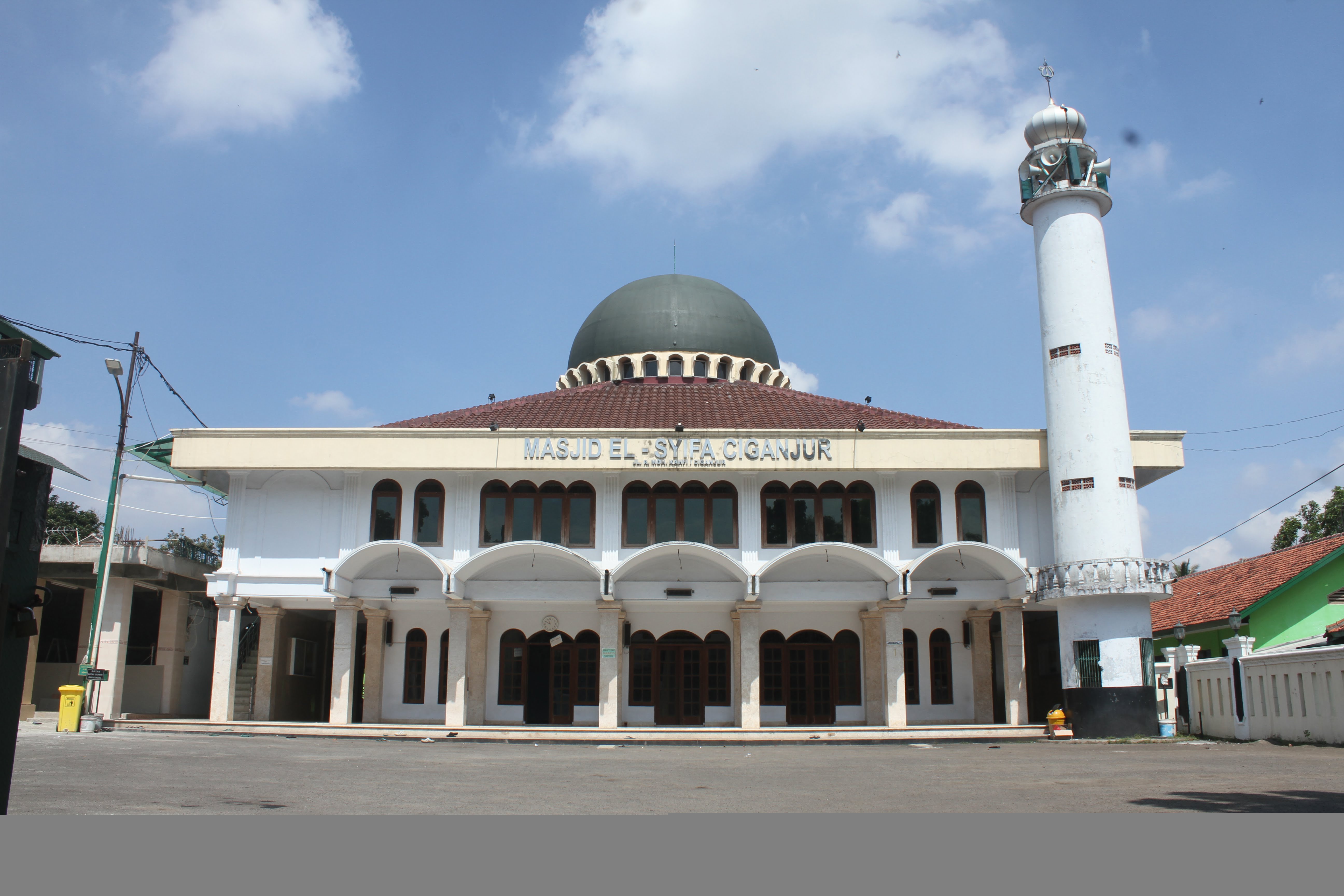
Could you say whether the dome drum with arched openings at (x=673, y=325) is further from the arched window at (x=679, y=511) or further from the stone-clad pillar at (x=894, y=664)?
the stone-clad pillar at (x=894, y=664)

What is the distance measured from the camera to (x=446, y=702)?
2381 centimetres

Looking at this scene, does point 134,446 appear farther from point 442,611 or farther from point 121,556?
point 442,611

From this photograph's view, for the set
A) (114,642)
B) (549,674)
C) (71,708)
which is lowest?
(71,708)

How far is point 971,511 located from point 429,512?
42.0ft

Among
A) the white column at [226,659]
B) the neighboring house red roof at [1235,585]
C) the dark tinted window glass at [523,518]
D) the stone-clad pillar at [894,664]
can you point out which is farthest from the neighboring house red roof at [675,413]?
the neighboring house red roof at [1235,585]

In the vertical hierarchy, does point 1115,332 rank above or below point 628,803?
above

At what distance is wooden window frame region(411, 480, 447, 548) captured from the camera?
2359cm

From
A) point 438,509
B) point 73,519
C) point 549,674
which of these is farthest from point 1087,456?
point 73,519

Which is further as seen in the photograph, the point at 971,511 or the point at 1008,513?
the point at 971,511

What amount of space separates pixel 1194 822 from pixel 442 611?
2020 cm

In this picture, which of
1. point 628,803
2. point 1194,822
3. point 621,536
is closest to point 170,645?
point 621,536

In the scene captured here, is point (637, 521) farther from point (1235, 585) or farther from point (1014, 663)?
point (1235, 585)

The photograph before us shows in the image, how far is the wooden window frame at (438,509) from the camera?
77.4 feet

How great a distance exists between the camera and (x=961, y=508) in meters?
23.9
